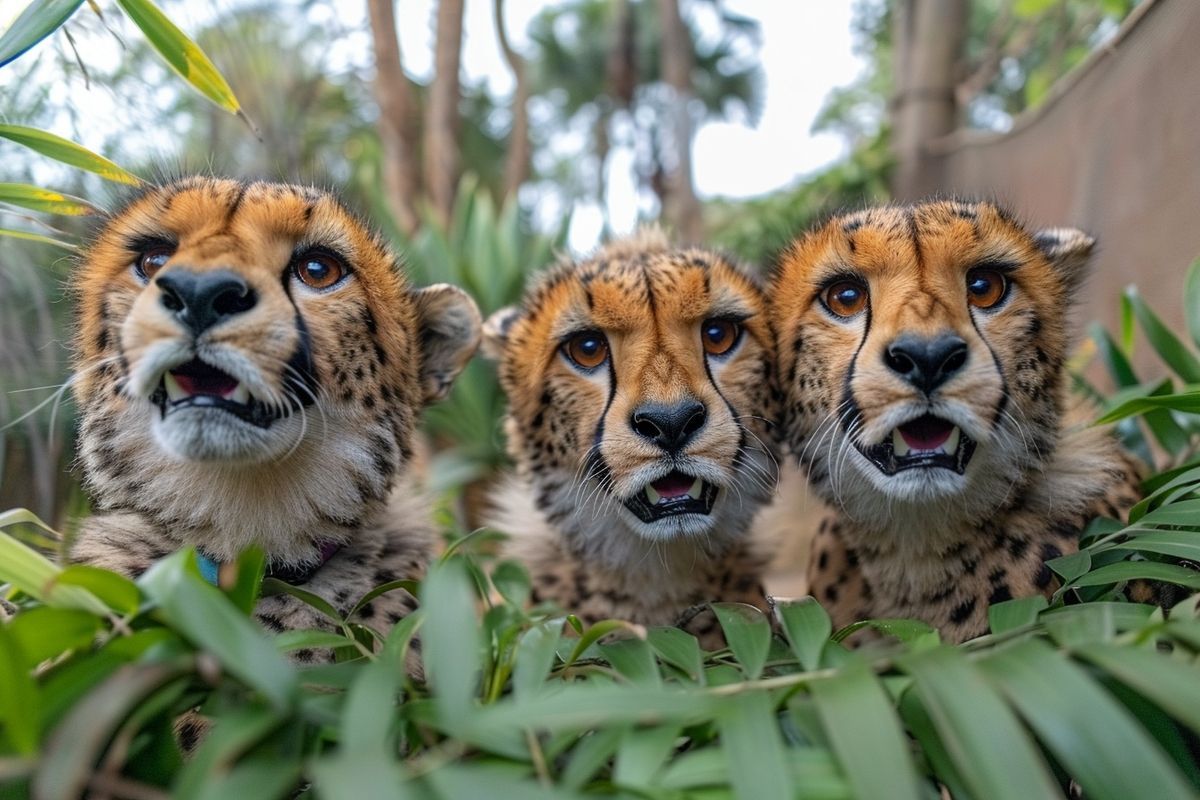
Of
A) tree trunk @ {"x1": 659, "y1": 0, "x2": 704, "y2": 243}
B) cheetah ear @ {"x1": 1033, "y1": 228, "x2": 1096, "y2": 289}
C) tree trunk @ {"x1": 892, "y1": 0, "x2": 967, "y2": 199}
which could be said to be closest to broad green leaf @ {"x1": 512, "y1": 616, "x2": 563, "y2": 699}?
cheetah ear @ {"x1": 1033, "y1": 228, "x2": 1096, "y2": 289}

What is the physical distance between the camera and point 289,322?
146 cm

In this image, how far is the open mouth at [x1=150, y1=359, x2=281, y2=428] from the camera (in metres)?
1.43

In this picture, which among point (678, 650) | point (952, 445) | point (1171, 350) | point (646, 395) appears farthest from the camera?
point (1171, 350)

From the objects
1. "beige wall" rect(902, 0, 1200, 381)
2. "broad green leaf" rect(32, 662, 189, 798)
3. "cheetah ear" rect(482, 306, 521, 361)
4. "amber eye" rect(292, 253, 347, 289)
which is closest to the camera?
"broad green leaf" rect(32, 662, 189, 798)

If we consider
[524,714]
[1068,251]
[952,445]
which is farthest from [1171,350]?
[524,714]

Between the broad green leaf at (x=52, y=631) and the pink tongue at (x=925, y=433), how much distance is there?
1354 mm

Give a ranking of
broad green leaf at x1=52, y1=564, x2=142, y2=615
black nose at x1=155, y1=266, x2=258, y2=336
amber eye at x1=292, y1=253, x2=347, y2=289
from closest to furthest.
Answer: broad green leaf at x1=52, y1=564, x2=142, y2=615 < black nose at x1=155, y1=266, x2=258, y2=336 < amber eye at x1=292, y1=253, x2=347, y2=289

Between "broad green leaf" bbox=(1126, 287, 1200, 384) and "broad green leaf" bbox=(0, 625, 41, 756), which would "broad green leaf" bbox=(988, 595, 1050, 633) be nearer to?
"broad green leaf" bbox=(1126, 287, 1200, 384)

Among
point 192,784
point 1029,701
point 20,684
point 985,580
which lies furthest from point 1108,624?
point 20,684

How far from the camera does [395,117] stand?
5.74 meters

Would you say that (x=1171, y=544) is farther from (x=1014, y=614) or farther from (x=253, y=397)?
(x=253, y=397)

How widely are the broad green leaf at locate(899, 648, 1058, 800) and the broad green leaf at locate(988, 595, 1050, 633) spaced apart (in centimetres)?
32

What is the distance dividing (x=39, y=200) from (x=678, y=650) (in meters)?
1.40

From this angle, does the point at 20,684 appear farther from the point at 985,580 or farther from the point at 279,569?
the point at 985,580
